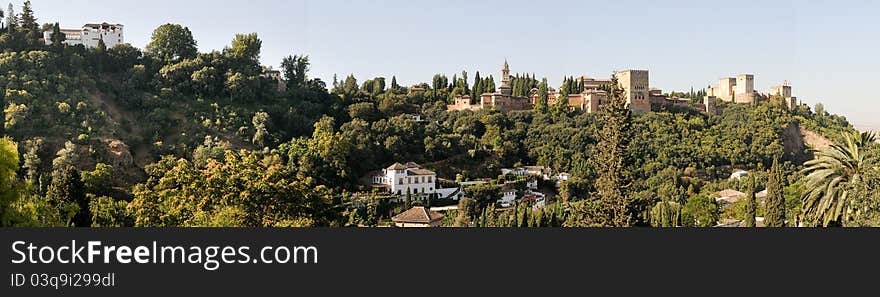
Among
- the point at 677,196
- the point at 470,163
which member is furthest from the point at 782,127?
the point at 470,163

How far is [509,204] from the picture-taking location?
99.5 feet

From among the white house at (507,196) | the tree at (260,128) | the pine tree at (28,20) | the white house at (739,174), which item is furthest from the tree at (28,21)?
the white house at (739,174)

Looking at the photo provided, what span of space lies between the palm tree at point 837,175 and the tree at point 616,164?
9.92ft

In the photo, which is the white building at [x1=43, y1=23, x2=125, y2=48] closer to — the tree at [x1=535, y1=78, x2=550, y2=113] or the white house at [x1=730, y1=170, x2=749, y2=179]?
the tree at [x1=535, y1=78, x2=550, y2=113]

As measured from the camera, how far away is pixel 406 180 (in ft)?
98.0

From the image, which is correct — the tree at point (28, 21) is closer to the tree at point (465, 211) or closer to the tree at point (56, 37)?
the tree at point (56, 37)

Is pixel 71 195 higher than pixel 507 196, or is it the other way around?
pixel 71 195

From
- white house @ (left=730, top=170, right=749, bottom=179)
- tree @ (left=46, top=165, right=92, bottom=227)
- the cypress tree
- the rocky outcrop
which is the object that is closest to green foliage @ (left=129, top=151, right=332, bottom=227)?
tree @ (left=46, top=165, right=92, bottom=227)

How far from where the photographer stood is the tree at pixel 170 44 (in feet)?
124

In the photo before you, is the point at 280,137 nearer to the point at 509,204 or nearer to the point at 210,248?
the point at 509,204

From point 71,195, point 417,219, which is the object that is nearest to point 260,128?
point 417,219

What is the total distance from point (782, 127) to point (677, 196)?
16.0 m

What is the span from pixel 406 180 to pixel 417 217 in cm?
554

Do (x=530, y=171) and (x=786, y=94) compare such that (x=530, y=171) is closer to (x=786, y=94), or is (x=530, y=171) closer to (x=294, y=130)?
(x=294, y=130)
